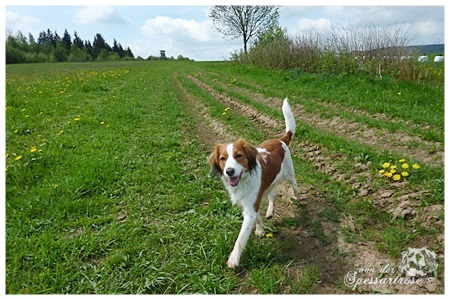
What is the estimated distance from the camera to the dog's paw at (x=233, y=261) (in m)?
2.95

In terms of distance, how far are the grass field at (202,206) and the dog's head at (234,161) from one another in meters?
0.71

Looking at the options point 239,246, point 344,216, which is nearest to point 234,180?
point 239,246

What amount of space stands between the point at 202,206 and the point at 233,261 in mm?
1234

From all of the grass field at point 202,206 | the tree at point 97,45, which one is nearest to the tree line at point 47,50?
the tree at point 97,45

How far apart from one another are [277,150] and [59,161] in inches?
153

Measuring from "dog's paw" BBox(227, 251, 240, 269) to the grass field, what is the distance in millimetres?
59

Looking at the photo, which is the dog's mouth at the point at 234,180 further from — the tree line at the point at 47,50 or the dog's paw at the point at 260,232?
the tree line at the point at 47,50

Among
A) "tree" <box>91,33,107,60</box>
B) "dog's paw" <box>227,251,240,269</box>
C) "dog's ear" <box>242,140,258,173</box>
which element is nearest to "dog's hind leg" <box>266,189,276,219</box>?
"dog's ear" <box>242,140,258,173</box>

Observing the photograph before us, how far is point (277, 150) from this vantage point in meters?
4.06

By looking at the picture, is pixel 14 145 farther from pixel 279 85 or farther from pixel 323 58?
pixel 323 58

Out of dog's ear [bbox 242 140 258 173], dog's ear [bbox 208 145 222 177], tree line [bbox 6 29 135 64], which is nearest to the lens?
dog's ear [bbox 242 140 258 173]

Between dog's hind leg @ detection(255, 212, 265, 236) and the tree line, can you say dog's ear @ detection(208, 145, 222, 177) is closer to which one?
dog's hind leg @ detection(255, 212, 265, 236)

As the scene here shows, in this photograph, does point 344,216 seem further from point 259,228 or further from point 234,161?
point 234,161

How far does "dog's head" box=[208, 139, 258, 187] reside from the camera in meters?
3.14
